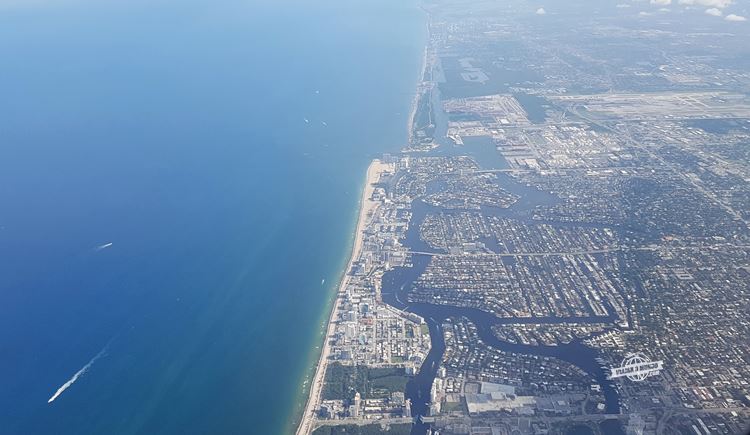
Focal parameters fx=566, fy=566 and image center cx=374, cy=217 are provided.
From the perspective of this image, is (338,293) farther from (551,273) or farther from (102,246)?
(102,246)

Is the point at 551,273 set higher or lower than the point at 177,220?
lower

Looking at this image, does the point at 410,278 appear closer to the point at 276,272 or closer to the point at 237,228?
the point at 276,272

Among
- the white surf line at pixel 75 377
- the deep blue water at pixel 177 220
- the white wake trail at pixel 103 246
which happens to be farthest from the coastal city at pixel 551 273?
the white wake trail at pixel 103 246

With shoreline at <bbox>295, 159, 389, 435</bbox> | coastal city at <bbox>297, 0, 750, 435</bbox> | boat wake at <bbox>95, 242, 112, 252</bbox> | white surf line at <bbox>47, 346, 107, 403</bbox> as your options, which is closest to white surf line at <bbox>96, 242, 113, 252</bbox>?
boat wake at <bbox>95, 242, 112, 252</bbox>

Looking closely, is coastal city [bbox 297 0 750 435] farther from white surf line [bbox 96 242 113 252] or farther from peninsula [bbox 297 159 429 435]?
white surf line [bbox 96 242 113 252]

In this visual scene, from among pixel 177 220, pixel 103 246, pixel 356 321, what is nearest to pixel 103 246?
pixel 103 246

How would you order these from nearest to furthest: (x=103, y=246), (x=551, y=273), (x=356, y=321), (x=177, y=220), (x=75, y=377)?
(x=75, y=377) → (x=356, y=321) → (x=551, y=273) → (x=103, y=246) → (x=177, y=220)
